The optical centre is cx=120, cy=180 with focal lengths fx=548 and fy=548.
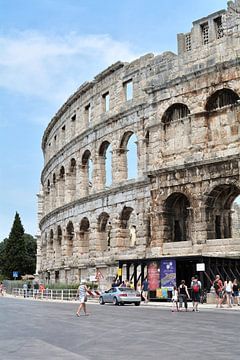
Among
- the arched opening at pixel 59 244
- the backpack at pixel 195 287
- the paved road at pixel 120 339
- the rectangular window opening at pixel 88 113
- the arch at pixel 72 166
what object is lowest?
the paved road at pixel 120 339

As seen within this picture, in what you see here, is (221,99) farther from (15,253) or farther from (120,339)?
(15,253)

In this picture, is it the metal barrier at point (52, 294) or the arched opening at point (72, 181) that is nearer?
the metal barrier at point (52, 294)

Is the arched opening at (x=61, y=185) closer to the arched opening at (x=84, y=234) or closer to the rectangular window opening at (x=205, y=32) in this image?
the arched opening at (x=84, y=234)

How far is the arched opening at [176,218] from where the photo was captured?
1191 inches

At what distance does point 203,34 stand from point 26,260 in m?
54.5

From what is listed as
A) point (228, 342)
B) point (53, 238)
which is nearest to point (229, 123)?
point (228, 342)

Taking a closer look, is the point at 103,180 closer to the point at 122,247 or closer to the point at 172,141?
the point at 122,247

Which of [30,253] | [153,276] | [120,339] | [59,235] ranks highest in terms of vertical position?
[30,253]

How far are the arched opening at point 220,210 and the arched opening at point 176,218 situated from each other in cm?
197

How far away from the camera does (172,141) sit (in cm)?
3078

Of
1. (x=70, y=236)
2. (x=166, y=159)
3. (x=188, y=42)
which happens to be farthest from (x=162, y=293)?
(x=70, y=236)

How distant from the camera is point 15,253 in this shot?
75.9m

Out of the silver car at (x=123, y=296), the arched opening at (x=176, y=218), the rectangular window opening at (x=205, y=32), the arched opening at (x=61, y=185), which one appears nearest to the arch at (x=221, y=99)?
the rectangular window opening at (x=205, y=32)

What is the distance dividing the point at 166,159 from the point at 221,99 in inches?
178
